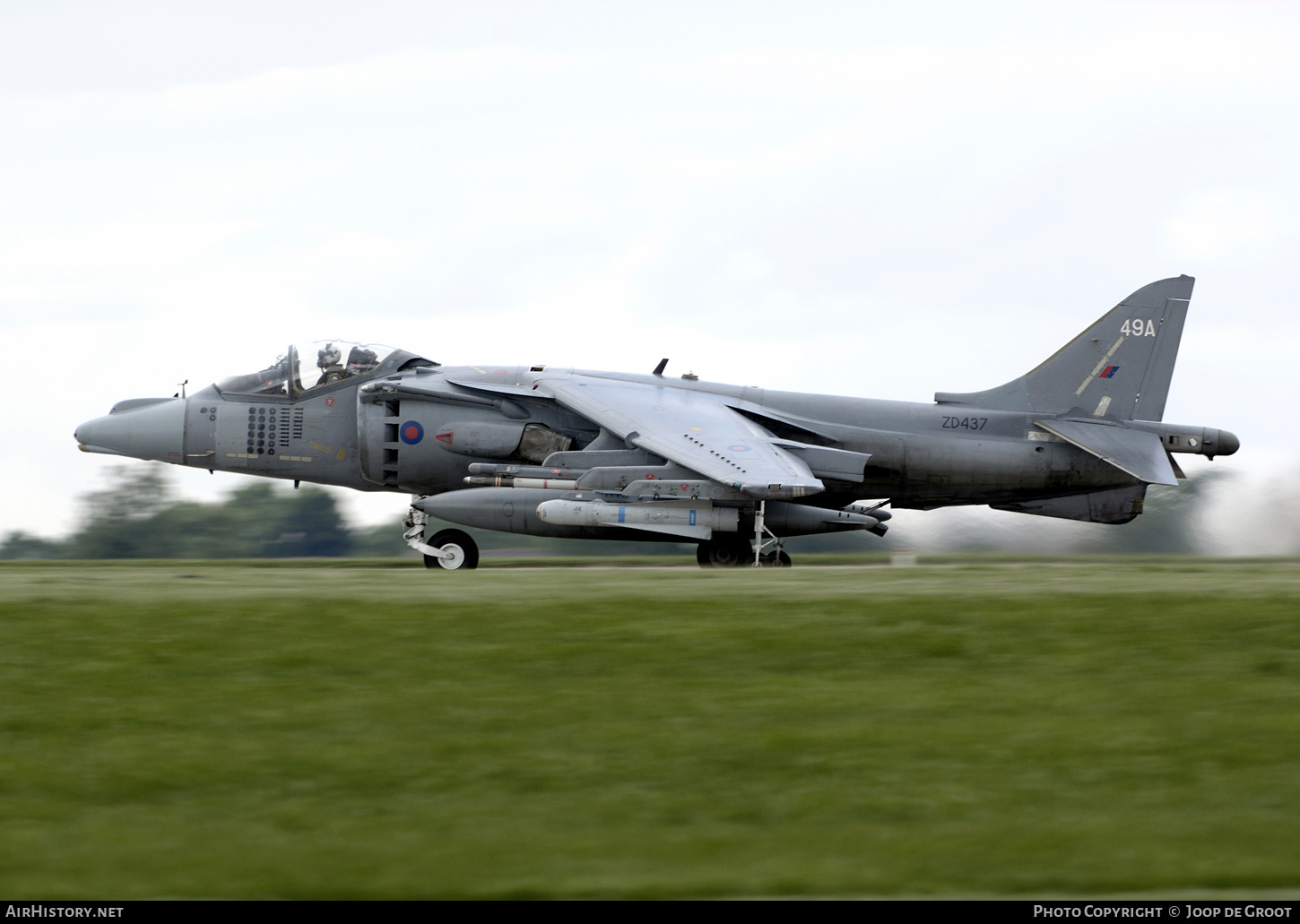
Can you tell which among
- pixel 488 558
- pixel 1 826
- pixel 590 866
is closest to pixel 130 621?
pixel 1 826

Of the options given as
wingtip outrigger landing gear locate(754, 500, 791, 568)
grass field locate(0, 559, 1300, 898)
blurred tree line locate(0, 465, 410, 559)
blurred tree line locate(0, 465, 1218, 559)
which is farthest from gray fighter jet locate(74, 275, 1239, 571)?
blurred tree line locate(0, 465, 410, 559)

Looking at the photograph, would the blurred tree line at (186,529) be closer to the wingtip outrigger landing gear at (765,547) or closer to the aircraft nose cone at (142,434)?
the aircraft nose cone at (142,434)

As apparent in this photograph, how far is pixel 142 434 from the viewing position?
66.8ft

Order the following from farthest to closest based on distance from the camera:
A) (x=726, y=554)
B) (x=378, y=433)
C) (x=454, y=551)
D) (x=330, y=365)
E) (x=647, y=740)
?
1. (x=330, y=365)
2. (x=378, y=433)
3. (x=726, y=554)
4. (x=454, y=551)
5. (x=647, y=740)

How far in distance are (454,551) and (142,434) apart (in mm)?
5370

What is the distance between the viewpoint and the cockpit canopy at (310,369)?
20328mm

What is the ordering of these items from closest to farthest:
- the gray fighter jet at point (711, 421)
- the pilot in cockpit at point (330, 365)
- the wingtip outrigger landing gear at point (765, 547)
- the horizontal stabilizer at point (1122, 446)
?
the wingtip outrigger landing gear at point (765, 547), the horizontal stabilizer at point (1122, 446), the gray fighter jet at point (711, 421), the pilot in cockpit at point (330, 365)

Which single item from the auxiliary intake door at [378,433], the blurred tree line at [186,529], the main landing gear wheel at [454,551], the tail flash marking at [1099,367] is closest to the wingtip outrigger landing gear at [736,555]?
the main landing gear wheel at [454,551]

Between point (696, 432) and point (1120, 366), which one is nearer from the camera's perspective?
point (696, 432)

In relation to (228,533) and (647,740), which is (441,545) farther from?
(228,533)

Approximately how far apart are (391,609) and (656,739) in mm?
3543

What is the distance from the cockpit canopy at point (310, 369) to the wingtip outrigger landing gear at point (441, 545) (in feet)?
9.30

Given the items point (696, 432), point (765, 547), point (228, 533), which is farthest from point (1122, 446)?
point (228, 533)
